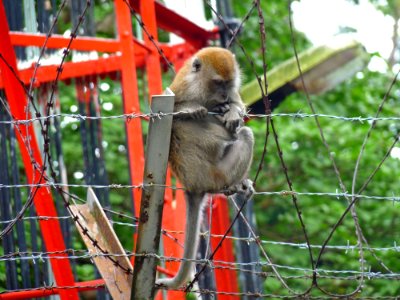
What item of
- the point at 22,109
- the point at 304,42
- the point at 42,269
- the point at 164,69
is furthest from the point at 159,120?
the point at 304,42

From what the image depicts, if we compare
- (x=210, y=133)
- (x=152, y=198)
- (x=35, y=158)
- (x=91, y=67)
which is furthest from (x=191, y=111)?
(x=91, y=67)

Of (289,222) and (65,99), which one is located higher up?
(65,99)

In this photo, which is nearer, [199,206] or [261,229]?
[199,206]

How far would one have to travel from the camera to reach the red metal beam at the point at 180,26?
8.80m

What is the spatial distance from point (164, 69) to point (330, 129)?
9.39 feet

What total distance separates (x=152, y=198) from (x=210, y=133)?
4.53 ft

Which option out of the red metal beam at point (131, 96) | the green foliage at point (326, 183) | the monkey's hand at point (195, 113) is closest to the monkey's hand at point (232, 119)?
the monkey's hand at point (195, 113)

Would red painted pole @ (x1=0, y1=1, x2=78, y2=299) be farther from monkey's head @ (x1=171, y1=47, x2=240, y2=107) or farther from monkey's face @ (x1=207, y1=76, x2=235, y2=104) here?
monkey's face @ (x1=207, y1=76, x2=235, y2=104)

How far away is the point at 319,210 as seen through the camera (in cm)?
1156

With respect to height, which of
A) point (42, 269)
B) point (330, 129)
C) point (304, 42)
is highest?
point (304, 42)

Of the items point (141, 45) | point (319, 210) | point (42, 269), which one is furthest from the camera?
point (319, 210)

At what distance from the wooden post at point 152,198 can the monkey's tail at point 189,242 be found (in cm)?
20

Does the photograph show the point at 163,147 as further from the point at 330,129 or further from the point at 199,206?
the point at 330,129

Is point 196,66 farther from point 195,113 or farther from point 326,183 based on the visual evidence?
point 326,183
